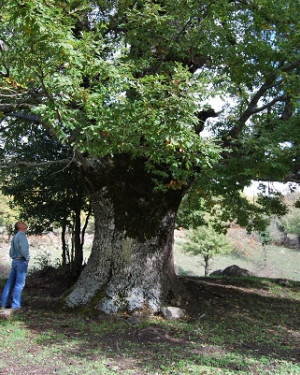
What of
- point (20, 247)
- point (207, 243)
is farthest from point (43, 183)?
point (207, 243)

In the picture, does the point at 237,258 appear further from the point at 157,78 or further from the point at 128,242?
the point at 157,78

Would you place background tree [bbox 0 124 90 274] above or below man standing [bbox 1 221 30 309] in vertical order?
above

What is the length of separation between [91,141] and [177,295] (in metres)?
3.75

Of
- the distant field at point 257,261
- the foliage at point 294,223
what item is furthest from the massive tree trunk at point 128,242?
the foliage at point 294,223

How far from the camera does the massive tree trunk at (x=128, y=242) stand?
660 centimetres

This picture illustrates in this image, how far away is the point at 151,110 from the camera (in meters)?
4.25

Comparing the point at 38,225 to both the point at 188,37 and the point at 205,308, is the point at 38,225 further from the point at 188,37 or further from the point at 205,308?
the point at 188,37

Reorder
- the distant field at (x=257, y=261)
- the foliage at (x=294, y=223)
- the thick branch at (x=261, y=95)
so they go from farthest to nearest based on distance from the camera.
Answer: the foliage at (x=294, y=223)
the distant field at (x=257, y=261)
the thick branch at (x=261, y=95)

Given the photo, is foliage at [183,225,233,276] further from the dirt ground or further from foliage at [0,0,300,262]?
foliage at [0,0,300,262]

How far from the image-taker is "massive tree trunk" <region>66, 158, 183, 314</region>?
6598mm

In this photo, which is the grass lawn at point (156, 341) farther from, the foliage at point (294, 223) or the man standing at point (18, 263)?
the foliage at point (294, 223)

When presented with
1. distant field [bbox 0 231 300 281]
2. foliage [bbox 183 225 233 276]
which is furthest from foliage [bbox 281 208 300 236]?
foliage [bbox 183 225 233 276]

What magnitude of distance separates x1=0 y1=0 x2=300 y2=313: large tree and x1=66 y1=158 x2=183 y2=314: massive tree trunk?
0.02m

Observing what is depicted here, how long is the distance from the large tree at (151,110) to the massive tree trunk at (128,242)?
0.7 inches
